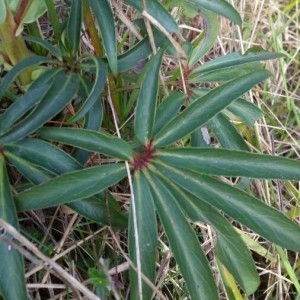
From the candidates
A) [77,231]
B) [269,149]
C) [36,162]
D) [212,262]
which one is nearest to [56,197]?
[36,162]

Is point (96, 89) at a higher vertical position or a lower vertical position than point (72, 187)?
higher

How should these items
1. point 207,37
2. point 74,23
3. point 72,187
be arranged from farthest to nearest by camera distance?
point 207,37 < point 74,23 < point 72,187

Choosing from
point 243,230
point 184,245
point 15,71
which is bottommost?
point 184,245

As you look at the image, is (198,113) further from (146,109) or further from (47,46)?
(47,46)

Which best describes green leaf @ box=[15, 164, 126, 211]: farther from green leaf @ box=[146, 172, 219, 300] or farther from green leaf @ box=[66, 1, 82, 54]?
green leaf @ box=[66, 1, 82, 54]

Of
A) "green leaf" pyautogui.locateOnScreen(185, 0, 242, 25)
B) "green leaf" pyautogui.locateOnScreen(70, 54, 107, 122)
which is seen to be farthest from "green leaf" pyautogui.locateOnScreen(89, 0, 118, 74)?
"green leaf" pyautogui.locateOnScreen(185, 0, 242, 25)

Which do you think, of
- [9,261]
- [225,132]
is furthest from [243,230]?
[9,261]

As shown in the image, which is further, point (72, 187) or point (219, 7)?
point (219, 7)
